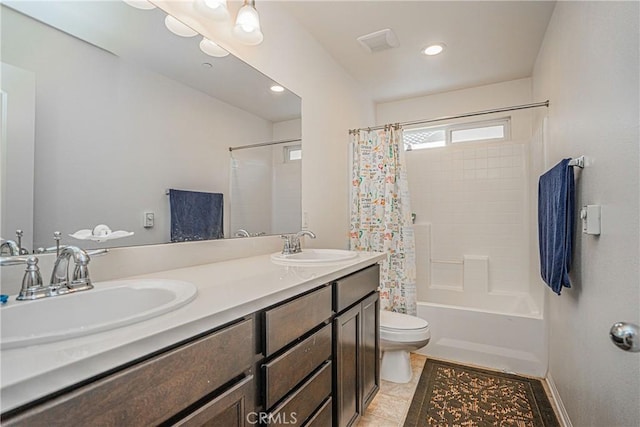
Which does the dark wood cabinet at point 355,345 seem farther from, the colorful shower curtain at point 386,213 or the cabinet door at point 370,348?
the colorful shower curtain at point 386,213

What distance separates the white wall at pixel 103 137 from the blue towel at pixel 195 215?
3 centimetres

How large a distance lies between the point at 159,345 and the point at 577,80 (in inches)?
78.2

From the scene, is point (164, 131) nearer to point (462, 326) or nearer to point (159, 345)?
point (159, 345)

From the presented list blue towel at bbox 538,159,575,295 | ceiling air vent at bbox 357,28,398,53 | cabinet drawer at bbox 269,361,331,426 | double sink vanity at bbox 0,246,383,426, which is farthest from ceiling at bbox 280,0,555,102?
cabinet drawer at bbox 269,361,331,426

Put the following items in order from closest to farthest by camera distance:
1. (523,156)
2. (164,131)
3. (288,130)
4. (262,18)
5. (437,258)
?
(164,131) → (262,18) → (288,130) → (523,156) → (437,258)

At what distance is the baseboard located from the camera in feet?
5.35

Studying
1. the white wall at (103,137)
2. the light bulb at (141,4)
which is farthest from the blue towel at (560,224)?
the light bulb at (141,4)

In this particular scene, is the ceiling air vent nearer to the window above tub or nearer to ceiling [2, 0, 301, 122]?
ceiling [2, 0, 301, 122]

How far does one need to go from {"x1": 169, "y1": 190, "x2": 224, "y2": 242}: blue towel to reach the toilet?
1.28m

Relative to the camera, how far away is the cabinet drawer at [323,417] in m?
1.17

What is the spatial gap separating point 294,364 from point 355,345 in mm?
548

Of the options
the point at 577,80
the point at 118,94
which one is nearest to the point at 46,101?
the point at 118,94

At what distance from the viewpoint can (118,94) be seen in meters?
1.14

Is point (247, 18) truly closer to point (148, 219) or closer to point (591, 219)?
point (148, 219)
